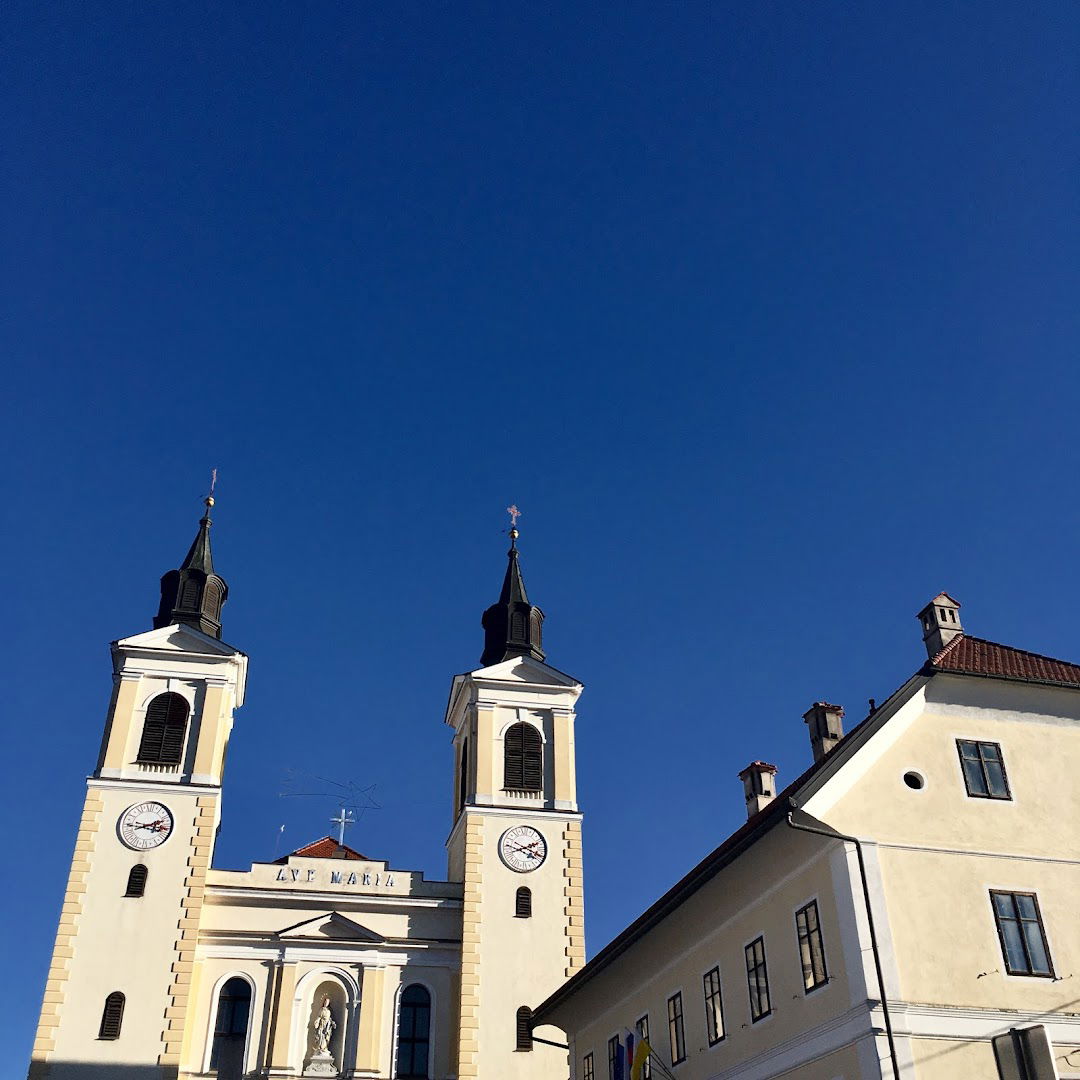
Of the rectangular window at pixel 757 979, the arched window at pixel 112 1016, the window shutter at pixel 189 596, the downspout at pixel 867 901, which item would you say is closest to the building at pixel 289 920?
the arched window at pixel 112 1016

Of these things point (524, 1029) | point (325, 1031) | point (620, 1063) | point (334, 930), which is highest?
point (334, 930)

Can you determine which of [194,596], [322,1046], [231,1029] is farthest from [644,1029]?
[194,596]

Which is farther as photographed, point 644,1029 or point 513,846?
point 513,846

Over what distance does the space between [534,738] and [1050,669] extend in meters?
24.3

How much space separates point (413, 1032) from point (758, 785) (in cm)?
1552

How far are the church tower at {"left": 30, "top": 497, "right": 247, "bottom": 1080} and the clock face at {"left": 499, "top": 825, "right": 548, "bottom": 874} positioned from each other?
9.77 metres

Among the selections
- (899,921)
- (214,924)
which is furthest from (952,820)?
(214,924)

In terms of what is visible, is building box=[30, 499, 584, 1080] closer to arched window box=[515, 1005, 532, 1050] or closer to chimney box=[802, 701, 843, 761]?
arched window box=[515, 1005, 532, 1050]

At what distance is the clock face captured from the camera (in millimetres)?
42656

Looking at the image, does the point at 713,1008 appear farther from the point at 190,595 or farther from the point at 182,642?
the point at 190,595

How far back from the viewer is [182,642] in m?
45.3

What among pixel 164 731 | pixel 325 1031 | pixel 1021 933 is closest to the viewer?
pixel 1021 933

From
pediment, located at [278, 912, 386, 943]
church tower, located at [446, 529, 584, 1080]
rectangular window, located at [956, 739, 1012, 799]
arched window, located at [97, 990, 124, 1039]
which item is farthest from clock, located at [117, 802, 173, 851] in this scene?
rectangular window, located at [956, 739, 1012, 799]

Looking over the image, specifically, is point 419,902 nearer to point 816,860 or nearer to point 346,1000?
point 346,1000
